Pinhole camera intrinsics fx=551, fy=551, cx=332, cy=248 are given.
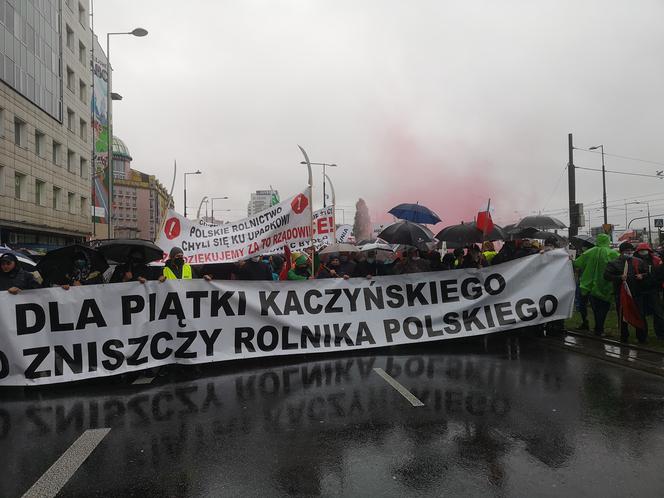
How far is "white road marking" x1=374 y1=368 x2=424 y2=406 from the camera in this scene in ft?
→ 18.3

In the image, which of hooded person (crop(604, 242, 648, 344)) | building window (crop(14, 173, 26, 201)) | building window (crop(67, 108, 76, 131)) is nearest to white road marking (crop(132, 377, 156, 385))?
hooded person (crop(604, 242, 648, 344))

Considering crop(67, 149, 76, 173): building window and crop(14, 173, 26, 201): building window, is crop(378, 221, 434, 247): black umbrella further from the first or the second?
crop(67, 149, 76, 173): building window

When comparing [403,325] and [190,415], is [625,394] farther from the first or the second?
[190,415]

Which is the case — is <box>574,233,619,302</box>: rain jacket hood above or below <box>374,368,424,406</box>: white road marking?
above

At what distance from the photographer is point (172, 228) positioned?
9312 mm

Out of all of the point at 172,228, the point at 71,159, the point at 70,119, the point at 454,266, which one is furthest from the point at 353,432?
the point at 70,119

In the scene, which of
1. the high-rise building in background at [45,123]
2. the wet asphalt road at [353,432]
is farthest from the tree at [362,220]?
the wet asphalt road at [353,432]

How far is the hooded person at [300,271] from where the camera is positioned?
929cm

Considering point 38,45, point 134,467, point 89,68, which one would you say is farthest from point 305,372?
point 89,68

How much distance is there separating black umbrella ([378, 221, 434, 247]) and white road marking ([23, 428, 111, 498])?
24.5 feet

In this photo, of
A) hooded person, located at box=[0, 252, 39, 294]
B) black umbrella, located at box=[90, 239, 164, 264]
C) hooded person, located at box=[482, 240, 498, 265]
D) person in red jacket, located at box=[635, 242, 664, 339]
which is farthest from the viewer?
hooded person, located at box=[482, 240, 498, 265]

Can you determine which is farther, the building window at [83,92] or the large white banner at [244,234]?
the building window at [83,92]

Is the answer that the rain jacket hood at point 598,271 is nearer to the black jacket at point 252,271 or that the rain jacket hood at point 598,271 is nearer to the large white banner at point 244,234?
the large white banner at point 244,234

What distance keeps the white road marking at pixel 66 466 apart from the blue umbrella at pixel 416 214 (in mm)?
9464
